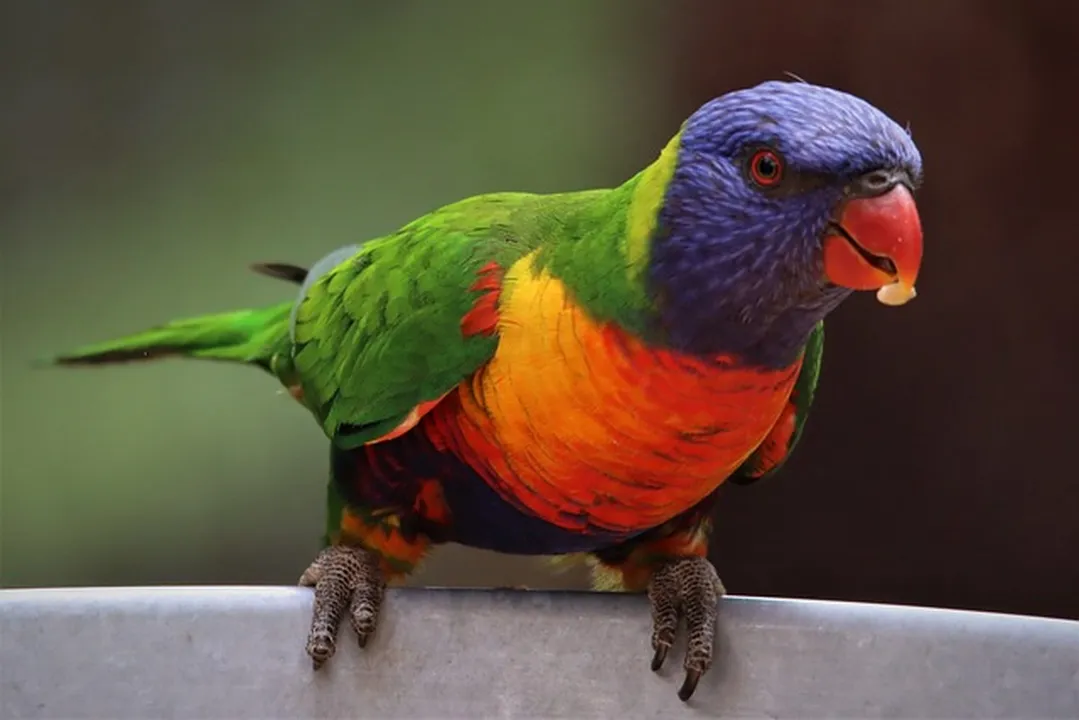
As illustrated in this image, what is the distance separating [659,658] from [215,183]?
1464 millimetres

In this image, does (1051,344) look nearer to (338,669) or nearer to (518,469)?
(518,469)

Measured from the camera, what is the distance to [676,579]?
1.22m

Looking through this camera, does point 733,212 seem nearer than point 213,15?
Yes

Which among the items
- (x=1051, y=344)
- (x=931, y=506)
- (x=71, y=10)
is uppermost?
(x=71, y=10)

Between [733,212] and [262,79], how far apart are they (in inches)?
55.2

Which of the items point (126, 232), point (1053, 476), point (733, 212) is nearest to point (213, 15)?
point (126, 232)

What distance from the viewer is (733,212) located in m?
0.98

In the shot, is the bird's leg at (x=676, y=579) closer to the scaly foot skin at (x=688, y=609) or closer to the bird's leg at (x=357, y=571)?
the scaly foot skin at (x=688, y=609)

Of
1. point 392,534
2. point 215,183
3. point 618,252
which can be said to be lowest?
point 392,534

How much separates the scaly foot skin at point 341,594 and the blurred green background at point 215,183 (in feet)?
2.89

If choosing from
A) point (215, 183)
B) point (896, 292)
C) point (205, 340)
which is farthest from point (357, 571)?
point (215, 183)

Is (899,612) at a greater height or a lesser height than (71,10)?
lesser

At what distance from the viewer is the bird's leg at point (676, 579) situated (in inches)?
40.6

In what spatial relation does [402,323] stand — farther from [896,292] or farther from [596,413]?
[896,292]
